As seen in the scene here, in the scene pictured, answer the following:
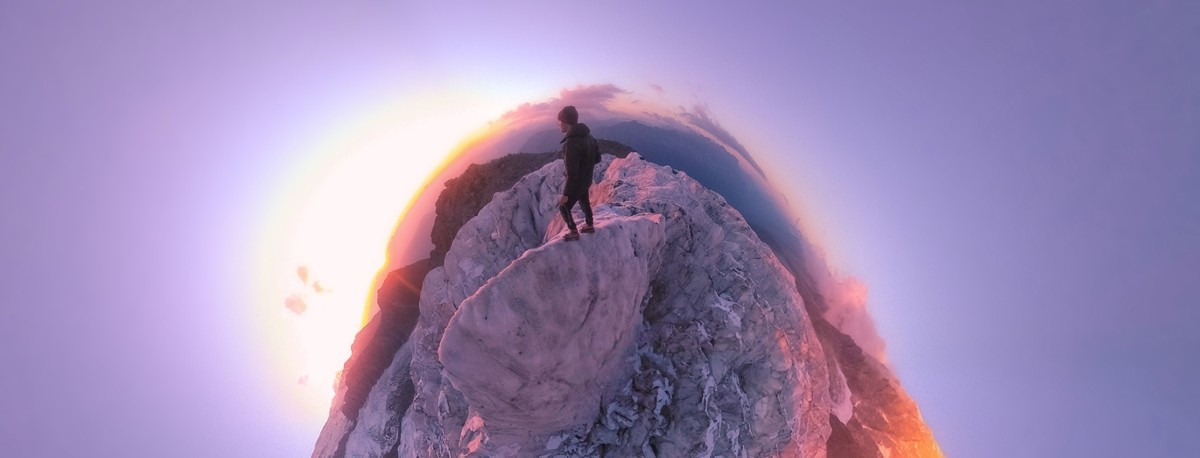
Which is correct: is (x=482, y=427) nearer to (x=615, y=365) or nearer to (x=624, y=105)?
(x=615, y=365)

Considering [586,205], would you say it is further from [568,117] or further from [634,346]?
[634,346]

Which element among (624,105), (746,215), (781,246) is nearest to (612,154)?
(624,105)

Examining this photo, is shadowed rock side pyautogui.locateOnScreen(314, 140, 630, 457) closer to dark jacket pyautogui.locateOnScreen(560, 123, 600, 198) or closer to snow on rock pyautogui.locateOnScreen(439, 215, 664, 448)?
snow on rock pyautogui.locateOnScreen(439, 215, 664, 448)

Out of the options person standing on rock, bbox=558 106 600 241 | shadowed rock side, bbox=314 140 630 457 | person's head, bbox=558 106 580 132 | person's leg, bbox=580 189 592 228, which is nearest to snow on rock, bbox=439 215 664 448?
person's leg, bbox=580 189 592 228

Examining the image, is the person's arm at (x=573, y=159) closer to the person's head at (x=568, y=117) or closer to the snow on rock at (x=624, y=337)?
the person's head at (x=568, y=117)

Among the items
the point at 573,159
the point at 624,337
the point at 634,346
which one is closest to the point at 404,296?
the point at 634,346
